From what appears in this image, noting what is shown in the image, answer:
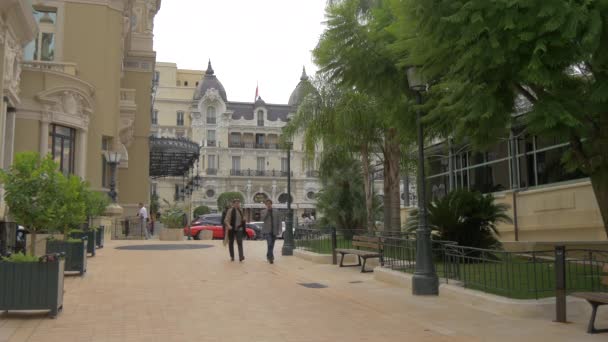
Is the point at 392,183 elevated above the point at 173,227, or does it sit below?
above

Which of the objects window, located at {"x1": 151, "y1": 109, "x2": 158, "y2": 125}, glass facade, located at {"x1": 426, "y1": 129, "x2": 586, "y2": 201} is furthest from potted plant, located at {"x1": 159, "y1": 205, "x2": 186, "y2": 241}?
window, located at {"x1": 151, "y1": 109, "x2": 158, "y2": 125}

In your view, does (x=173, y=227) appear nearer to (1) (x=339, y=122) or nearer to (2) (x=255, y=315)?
(1) (x=339, y=122)

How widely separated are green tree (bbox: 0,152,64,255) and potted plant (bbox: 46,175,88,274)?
0.11 meters

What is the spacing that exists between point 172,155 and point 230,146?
39507mm

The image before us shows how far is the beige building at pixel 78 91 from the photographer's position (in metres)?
22.2

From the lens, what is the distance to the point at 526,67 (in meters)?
7.81

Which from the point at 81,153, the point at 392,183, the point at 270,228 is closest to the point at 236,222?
the point at 270,228

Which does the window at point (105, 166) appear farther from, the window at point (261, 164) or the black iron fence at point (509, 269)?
the window at point (261, 164)

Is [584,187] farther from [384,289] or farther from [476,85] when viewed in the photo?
[476,85]

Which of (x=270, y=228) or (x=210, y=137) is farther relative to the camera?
(x=210, y=137)

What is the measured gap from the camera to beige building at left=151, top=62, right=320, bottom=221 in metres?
→ 79.8

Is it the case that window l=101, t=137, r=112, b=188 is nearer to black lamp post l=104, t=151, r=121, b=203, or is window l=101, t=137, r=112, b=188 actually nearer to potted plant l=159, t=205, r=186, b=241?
black lamp post l=104, t=151, r=121, b=203

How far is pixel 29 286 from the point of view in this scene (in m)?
8.01

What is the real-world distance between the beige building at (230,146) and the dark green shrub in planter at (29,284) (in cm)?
6990
